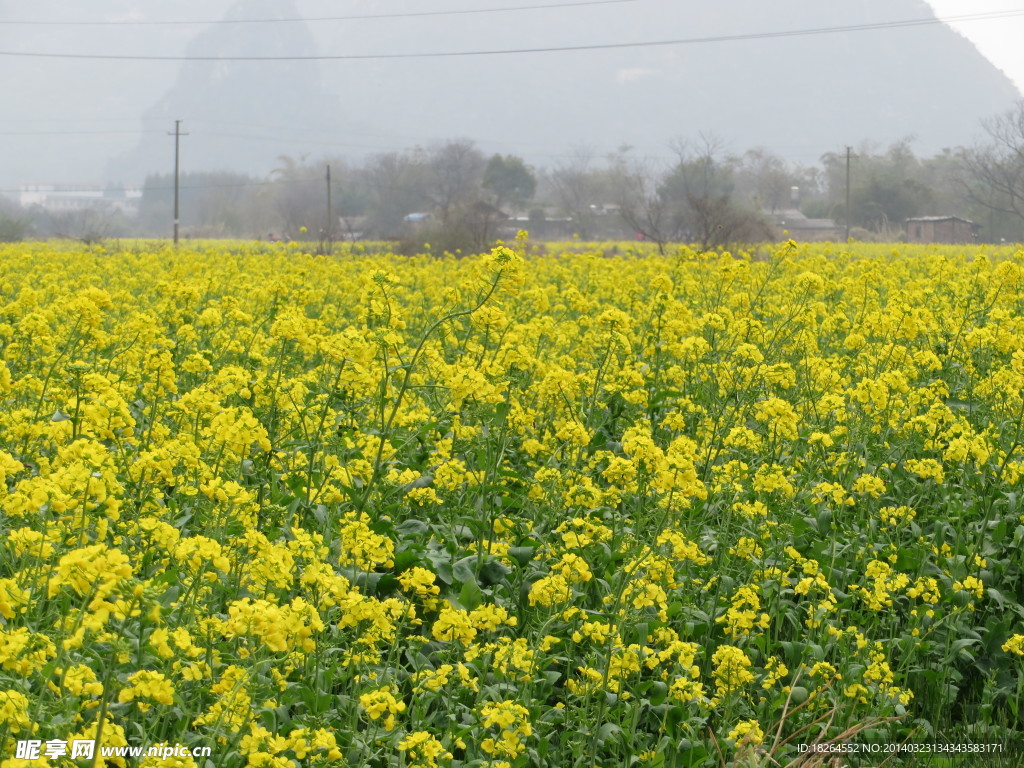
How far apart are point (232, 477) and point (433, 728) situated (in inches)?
54.8

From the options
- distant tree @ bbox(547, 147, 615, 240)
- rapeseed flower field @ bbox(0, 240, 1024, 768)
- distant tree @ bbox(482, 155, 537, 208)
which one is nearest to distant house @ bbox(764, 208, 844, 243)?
distant tree @ bbox(547, 147, 615, 240)

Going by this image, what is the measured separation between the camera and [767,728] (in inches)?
136

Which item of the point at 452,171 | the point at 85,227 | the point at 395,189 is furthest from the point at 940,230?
the point at 85,227

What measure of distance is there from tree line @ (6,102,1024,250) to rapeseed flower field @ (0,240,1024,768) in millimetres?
17896

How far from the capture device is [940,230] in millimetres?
48500

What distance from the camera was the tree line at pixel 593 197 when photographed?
3497cm

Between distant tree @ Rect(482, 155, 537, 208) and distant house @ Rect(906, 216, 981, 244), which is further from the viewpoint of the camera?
distant tree @ Rect(482, 155, 537, 208)

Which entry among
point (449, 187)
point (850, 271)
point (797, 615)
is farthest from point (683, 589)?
point (449, 187)

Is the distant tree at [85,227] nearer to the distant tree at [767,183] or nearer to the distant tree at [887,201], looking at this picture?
the distant tree at [887,201]

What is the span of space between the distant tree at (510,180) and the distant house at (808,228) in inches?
564

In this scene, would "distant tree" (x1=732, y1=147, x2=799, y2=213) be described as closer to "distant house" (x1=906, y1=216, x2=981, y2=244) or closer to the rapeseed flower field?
"distant house" (x1=906, y1=216, x2=981, y2=244)

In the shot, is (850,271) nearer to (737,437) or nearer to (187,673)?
(737,437)

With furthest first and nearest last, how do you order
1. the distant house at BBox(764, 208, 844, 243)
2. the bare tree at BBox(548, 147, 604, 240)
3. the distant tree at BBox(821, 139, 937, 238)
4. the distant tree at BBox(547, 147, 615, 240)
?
the distant tree at BBox(547, 147, 615, 240), the bare tree at BBox(548, 147, 604, 240), the distant tree at BBox(821, 139, 937, 238), the distant house at BBox(764, 208, 844, 243)

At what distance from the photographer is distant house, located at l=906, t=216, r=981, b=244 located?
47.6 metres
